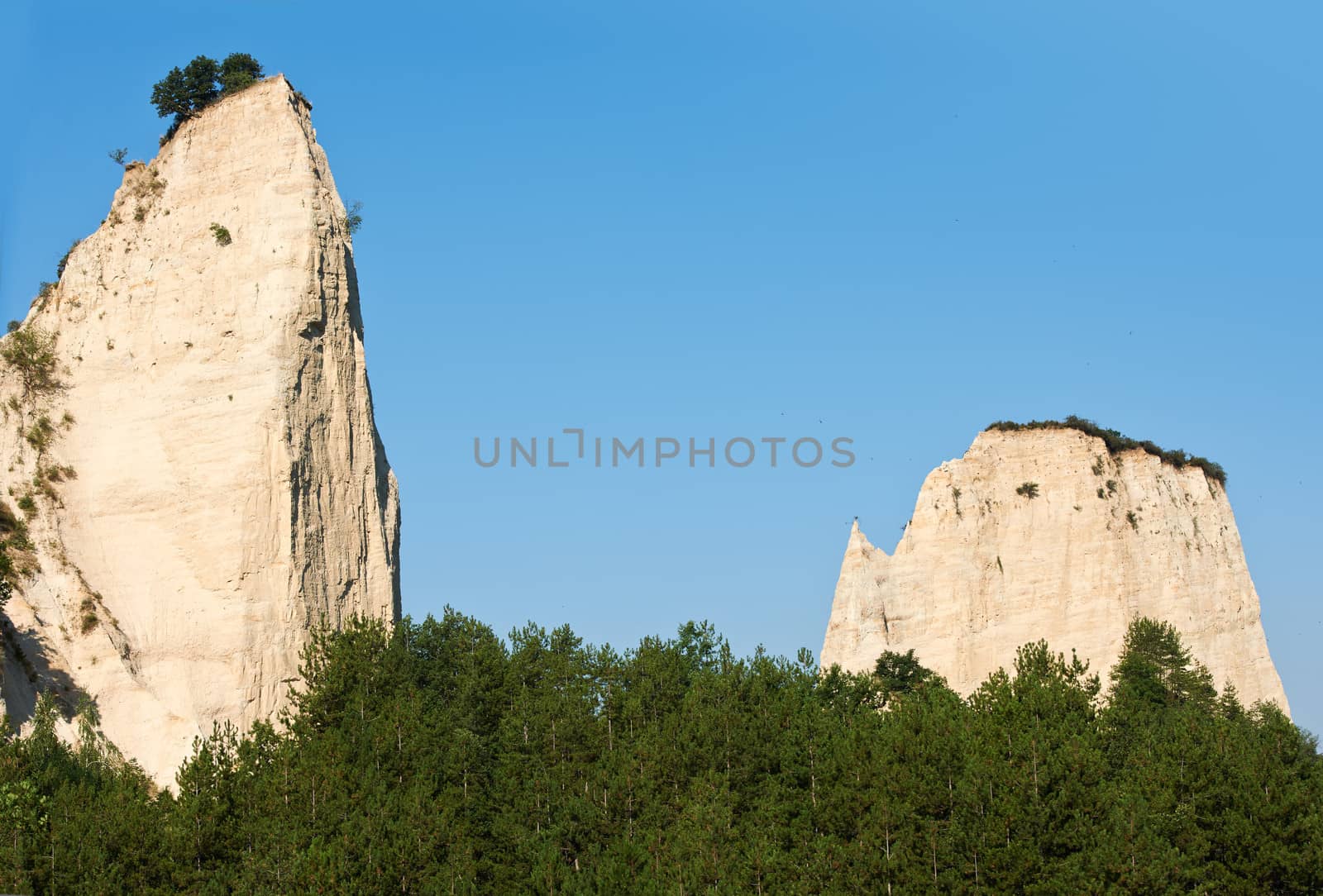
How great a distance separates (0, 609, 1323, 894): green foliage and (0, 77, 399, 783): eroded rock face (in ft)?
8.86

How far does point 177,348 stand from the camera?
6319 centimetres

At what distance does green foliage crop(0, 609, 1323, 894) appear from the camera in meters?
44.7

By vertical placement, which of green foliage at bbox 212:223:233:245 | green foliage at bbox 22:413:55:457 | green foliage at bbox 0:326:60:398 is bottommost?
green foliage at bbox 22:413:55:457

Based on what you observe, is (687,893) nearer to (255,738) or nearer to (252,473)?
(255,738)

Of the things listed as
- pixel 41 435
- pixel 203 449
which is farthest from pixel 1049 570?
pixel 41 435

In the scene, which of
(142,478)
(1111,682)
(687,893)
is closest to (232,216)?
(142,478)

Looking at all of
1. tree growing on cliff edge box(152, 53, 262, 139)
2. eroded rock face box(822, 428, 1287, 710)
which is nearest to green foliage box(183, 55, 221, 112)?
tree growing on cliff edge box(152, 53, 262, 139)

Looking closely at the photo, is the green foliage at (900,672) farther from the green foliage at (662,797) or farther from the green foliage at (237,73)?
the green foliage at (237,73)

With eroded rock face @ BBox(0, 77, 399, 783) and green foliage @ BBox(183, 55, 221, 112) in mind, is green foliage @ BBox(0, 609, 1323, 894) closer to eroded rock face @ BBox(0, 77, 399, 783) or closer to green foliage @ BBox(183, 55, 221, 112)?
eroded rock face @ BBox(0, 77, 399, 783)

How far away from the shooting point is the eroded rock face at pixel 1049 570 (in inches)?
3435

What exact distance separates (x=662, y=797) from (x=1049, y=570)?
43959mm

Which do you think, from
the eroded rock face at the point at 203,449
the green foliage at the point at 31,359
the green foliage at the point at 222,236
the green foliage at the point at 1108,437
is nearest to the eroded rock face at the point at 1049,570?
the green foliage at the point at 1108,437

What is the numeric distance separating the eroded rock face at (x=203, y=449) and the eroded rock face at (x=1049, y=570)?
114 ft

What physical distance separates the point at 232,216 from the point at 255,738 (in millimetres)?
23068
